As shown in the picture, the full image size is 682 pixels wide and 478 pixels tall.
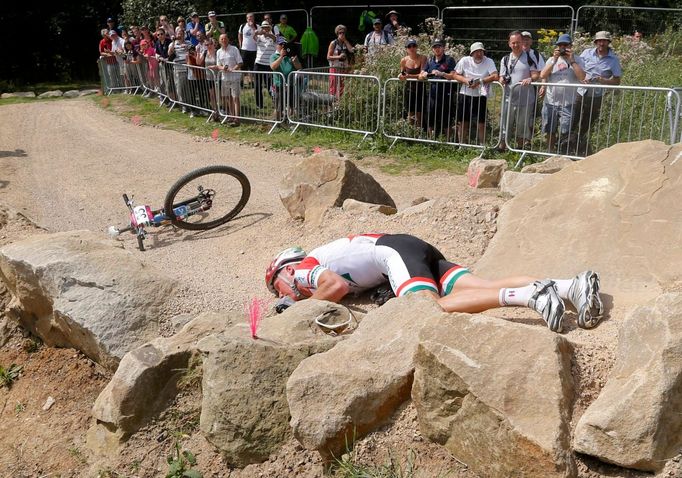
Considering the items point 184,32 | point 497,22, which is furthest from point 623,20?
point 184,32

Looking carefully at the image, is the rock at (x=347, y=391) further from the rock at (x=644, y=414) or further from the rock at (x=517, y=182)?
the rock at (x=517, y=182)

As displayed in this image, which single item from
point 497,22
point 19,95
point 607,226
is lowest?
point 19,95

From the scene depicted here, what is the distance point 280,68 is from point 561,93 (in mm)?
5682

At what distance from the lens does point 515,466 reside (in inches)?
114

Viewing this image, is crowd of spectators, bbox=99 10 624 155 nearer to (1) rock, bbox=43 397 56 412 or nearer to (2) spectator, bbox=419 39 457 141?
(2) spectator, bbox=419 39 457 141

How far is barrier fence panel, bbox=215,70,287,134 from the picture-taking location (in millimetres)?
12336

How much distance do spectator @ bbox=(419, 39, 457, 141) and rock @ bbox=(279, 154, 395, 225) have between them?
330cm

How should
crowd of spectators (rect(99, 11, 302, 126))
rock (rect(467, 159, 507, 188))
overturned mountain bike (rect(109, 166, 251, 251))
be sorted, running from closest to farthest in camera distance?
overturned mountain bike (rect(109, 166, 251, 251)) → rock (rect(467, 159, 507, 188)) → crowd of spectators (rect(99, 11, 302, 126))

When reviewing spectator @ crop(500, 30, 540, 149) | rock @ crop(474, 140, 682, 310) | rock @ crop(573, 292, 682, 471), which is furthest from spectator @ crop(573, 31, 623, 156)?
rock @ crop(573, 292, 682, 471)

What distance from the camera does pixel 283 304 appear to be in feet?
16.0

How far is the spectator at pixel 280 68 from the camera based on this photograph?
1226 cm

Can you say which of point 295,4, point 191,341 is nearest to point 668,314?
point 191,341

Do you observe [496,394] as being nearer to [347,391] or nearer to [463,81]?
[347,391]

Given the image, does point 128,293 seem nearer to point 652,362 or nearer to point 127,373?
point 127,373
